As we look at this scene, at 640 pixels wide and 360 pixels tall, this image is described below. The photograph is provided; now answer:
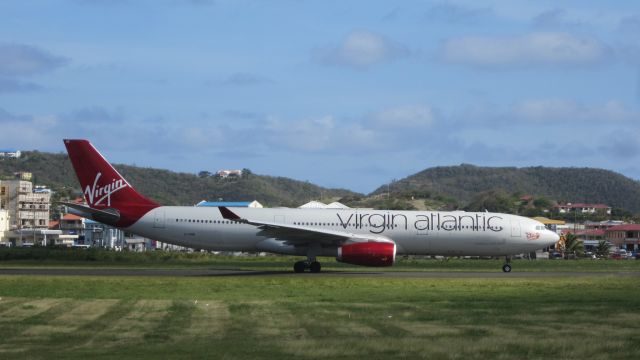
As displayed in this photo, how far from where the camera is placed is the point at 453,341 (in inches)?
715

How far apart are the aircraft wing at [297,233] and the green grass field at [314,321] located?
333 inches

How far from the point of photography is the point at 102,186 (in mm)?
47000

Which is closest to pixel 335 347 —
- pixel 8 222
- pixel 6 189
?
pixel 8 222

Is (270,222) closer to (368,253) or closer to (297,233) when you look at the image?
(297,233)

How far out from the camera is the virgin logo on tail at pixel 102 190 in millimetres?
46938

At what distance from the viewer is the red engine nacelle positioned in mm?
43750

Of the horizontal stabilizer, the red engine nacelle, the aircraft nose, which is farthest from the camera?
the aircraft nose

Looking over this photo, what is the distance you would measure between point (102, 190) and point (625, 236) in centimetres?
11609

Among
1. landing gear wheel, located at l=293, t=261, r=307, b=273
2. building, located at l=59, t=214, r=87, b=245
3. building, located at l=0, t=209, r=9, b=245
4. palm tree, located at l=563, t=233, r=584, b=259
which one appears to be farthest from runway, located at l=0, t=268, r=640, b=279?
building, located at l=59, t=214, r=87, b=245

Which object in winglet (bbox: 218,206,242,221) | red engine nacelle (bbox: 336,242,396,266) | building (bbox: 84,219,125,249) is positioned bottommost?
red engine nacelle (bbox: 336,242,396,266)

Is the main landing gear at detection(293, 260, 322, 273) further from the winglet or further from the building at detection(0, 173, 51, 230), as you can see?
the building at detection(0, 173, 51, 230)

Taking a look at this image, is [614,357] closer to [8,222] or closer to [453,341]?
[453,341]

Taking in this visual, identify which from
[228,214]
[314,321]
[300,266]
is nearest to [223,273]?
[228,214]

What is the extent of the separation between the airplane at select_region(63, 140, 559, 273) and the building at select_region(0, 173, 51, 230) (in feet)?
367
